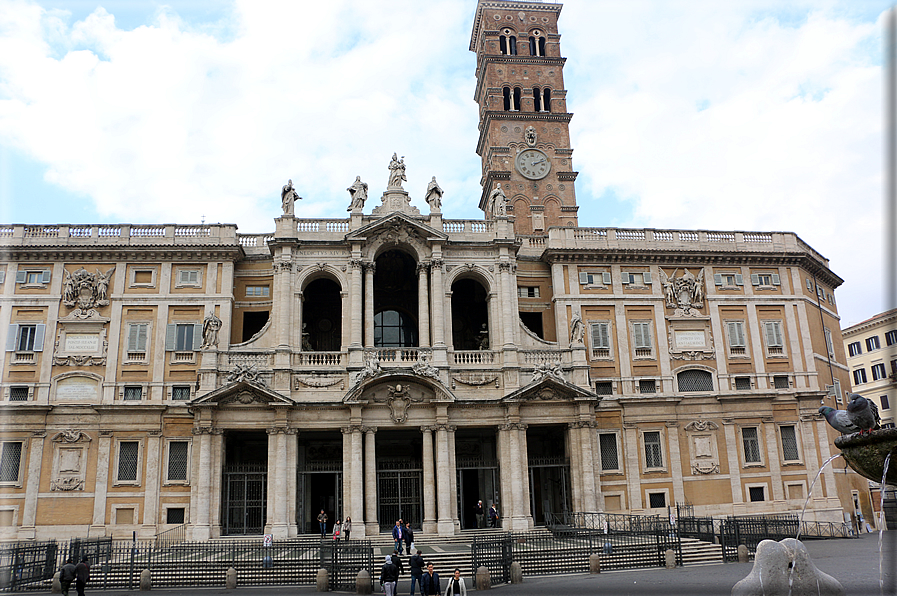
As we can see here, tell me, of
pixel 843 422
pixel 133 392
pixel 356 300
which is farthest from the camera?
pixel 133 392

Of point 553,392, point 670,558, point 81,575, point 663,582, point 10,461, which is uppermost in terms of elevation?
point 553,392

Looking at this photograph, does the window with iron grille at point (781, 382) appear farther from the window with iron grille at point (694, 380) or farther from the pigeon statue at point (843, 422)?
the pigeon statue at point (843, 422)

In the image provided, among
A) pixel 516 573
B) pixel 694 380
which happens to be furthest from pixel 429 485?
pixel 694 380

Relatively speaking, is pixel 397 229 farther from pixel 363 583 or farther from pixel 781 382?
pixel 781 382

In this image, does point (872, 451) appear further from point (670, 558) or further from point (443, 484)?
point (443, 484)

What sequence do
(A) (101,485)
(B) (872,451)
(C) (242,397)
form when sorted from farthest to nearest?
(A) (101,485), (C) (242,397), (B) (872,451)

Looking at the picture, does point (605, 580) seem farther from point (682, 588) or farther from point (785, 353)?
point (785, 353)

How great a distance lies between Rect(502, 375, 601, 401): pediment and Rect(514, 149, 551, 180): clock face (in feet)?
76.6

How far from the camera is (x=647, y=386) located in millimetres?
40344

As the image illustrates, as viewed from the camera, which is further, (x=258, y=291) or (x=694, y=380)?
(x=694, y=380)

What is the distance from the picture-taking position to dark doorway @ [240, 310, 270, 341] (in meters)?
40.8

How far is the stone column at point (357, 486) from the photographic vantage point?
33.8m

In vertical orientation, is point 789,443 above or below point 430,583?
above

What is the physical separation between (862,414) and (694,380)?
31.7 meters
